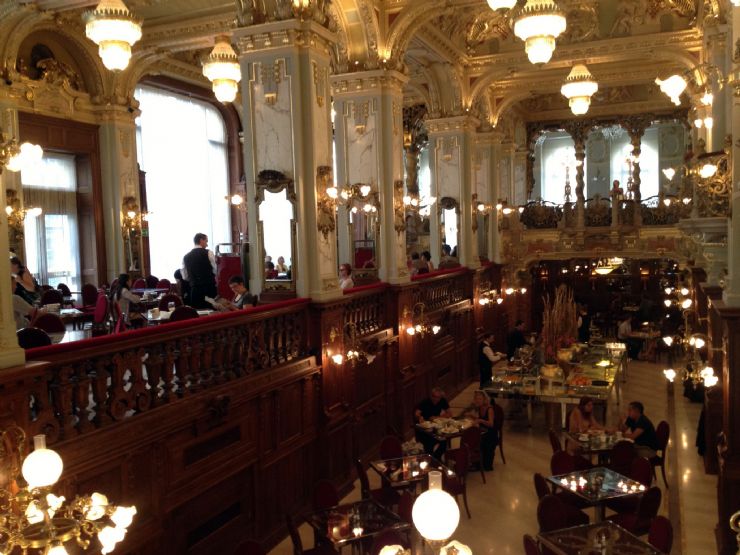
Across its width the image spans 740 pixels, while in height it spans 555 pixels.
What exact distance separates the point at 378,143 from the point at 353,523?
6149mm

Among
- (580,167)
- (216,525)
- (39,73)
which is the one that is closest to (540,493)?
(216,525)

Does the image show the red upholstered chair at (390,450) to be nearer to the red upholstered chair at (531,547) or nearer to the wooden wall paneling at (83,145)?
the red upholstered chair at (531,547)

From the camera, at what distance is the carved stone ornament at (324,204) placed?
8.10m

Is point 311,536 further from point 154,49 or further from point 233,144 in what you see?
point 233,144

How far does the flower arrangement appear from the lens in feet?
41.4

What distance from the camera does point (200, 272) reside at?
29.4 ft

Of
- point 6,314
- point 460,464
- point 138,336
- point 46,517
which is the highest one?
point 6,314

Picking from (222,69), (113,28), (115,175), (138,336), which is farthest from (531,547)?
(115,175)

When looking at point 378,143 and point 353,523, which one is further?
point 378,143

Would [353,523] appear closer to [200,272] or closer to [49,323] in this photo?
[49,323]

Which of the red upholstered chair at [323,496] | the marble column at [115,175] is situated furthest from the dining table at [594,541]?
the marble column at [115,175]

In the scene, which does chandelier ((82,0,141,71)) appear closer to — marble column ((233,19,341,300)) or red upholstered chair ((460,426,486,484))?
marble column ((233,19,341,300))

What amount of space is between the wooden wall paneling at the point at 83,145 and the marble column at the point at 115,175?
0.10 meters

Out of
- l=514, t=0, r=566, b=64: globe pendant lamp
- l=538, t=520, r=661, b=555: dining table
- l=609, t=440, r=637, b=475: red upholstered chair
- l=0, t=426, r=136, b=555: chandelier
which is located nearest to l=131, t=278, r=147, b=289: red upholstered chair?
l=609, t=440, r=637, b=475: red upholstered chair
